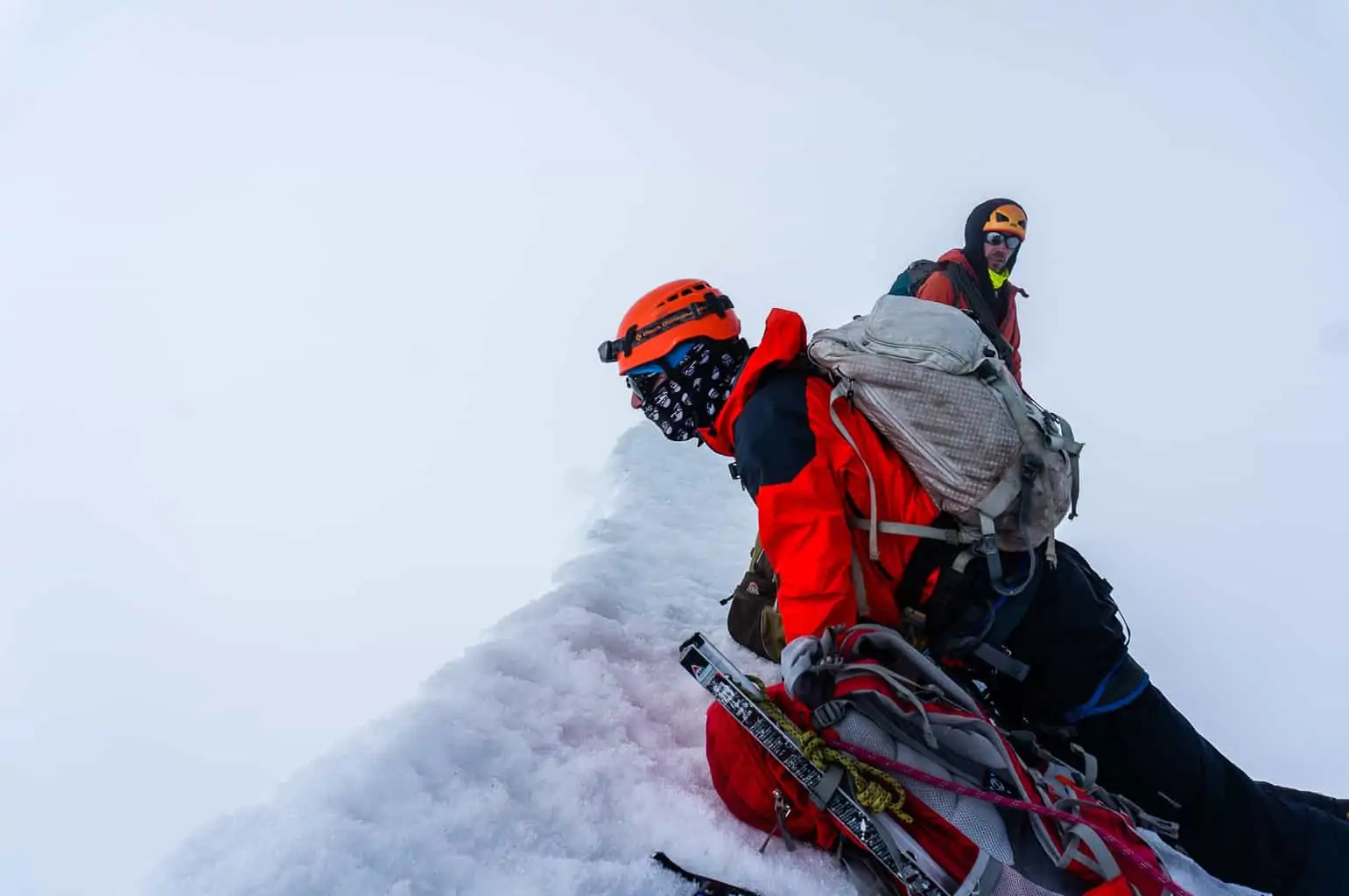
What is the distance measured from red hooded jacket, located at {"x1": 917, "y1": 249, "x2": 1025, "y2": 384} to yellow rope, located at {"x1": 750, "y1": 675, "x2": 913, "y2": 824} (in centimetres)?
371

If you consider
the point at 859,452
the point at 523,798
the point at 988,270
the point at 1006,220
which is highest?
the point at 1006,220

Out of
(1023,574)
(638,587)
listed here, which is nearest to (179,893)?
(1023,574)

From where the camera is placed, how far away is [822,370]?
3285mm

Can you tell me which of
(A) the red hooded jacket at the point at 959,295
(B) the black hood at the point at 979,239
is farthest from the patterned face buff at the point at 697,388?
(B) the black hood at the point at 979,239

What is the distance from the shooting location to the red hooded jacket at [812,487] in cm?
282

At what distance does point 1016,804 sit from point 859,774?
1.40 feet

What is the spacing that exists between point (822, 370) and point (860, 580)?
781 millimetres

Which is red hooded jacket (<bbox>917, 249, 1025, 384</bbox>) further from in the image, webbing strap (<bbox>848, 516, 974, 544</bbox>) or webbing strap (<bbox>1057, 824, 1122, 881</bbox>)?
webbing strap (<bbox>1057, 824, 1122, 881</bbox>)

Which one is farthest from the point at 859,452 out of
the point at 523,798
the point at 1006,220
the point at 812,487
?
the point at 1006,220

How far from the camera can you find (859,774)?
259cm

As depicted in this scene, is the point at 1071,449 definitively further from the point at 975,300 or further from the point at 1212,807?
the point at 975,300

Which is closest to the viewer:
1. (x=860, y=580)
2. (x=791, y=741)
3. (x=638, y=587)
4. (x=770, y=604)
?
(x=791, y=741)

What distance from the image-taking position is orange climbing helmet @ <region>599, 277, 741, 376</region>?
3.56 meters

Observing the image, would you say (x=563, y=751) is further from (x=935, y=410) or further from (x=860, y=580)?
(x=935, y=410)
